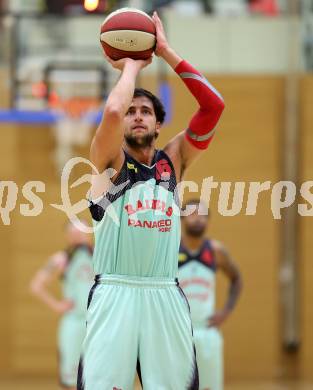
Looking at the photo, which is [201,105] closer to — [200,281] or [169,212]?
[169,212]

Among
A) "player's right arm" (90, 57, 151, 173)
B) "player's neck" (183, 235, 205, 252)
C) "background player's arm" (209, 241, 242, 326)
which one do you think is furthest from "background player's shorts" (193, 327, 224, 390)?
"player's right arm" (90, 57, 151, 173)

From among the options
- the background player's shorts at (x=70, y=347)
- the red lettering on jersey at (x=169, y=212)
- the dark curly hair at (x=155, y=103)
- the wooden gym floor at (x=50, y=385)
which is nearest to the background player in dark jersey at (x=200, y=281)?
the background player's shorts at (x=70, y=347)

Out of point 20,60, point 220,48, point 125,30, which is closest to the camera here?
point 125,30

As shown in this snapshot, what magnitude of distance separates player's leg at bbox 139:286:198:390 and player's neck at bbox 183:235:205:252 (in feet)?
13.4

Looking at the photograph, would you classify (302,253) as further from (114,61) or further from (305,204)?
(114,61)

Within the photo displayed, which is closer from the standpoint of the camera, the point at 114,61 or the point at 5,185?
the point at 114,61

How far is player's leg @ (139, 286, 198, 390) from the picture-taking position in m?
5.08

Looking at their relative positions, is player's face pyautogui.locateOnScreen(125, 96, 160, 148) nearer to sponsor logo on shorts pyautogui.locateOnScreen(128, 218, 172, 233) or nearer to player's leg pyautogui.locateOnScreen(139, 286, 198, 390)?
sponsor logo on shorts pyautogui.locateOnScreen(128, 218, 172, 233)

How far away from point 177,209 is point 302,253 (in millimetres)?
8678

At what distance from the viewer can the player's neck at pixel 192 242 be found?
30.5ft

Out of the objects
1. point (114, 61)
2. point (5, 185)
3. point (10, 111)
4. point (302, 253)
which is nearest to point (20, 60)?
point (10, 111)

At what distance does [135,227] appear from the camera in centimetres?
515

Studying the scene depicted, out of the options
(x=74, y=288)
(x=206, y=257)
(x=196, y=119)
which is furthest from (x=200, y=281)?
(x=196, y=119)

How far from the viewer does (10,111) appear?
12906 millimetres
